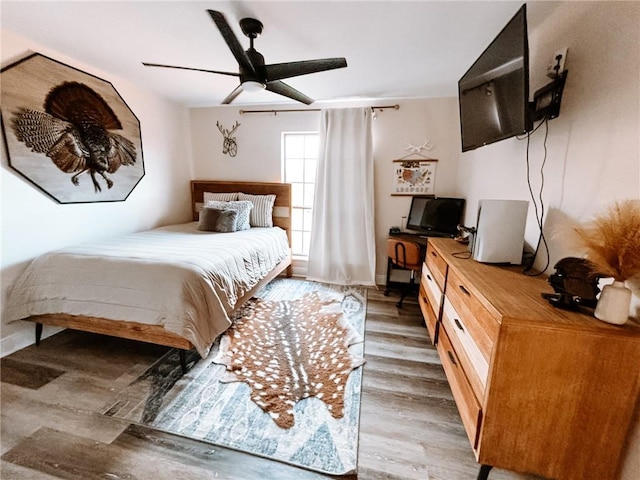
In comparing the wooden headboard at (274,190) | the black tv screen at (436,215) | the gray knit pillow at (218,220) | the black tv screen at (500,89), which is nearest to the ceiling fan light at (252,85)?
the black tv screen at (500,89)

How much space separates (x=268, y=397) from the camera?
1.72 metres

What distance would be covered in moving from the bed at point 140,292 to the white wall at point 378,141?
6.16 ft

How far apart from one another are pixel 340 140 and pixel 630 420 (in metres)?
3.21

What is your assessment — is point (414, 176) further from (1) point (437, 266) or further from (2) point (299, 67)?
(2) point (299, 67)

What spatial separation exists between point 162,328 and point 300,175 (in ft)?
8.72

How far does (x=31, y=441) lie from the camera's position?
1401 millimetres

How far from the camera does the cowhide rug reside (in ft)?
5.69

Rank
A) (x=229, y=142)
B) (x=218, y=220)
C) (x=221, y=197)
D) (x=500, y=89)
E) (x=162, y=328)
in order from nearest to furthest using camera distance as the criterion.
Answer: (x=500, y=89), (x=162, y=328), (x=218, y=220), (x=221, y=197), (x=229, y=142)

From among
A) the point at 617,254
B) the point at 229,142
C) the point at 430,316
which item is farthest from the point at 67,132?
the point at 617,254

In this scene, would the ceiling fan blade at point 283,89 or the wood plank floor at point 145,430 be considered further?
the ceiling fan blade at point 283,89

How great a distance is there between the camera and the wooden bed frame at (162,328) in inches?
72.7

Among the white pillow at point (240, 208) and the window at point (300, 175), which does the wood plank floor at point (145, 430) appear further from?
the window at point (300, 175)

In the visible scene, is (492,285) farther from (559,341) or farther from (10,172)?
(10,172)

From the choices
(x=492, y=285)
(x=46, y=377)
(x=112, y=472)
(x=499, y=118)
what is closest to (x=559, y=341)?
(x=492, y=285)
